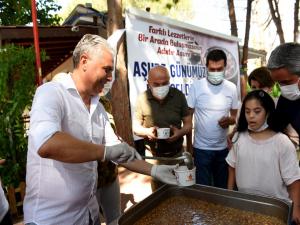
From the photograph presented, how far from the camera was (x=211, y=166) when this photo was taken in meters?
3.40

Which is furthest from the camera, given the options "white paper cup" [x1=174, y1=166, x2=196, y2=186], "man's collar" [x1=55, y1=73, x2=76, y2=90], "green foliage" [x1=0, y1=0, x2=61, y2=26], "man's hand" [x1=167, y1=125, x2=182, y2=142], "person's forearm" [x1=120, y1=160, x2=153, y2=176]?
"green foliage" [x1=0, y1=0, x2=61, y2=26]

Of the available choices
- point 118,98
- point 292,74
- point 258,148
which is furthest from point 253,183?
point 118,98

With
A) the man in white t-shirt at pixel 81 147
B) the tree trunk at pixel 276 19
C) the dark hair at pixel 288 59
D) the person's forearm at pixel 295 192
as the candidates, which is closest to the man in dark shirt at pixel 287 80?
the dark hair at pixel 288 59

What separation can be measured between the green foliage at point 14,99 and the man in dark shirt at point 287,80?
261cm

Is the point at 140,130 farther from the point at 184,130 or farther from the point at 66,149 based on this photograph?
the point at 66,149

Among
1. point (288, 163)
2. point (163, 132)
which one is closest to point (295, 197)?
point (288, 163)

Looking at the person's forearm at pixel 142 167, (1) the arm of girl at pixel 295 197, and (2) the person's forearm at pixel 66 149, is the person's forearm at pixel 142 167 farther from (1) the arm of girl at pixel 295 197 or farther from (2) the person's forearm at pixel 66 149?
(1) the arm of girl at pixel 295 197

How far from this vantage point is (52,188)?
1.59 m

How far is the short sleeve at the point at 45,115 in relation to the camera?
53.7 inches

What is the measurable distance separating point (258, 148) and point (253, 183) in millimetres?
253

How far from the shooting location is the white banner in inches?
183

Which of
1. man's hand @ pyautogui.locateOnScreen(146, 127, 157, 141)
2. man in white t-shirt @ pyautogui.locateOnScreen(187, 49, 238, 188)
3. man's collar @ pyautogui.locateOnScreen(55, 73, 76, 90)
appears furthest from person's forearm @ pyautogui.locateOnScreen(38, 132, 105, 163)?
man in white t-shirt @ pyautogui.locateOnScreen(187, 49, 238, 188)

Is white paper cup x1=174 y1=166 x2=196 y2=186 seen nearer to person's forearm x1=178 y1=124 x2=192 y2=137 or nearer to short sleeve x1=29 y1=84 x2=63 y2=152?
A: short sleeve x1=29 y1=84 x2=63 y2=152

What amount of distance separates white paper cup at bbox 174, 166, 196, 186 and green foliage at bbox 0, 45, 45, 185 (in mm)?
2432
